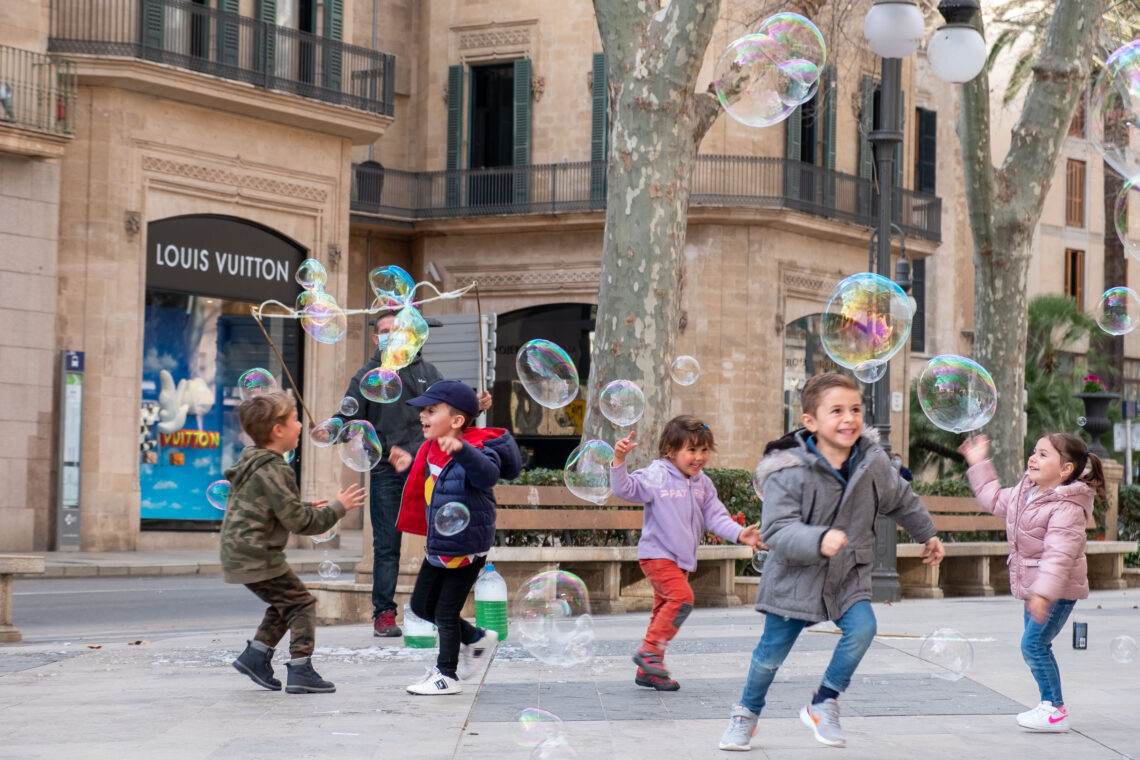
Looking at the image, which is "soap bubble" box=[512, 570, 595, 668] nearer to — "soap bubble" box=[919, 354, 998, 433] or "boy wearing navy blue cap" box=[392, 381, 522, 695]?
"boy wearing navy blue cap" box=[392, 381, 522, 695]

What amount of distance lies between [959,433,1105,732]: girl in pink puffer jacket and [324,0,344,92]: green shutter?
62.5 feet

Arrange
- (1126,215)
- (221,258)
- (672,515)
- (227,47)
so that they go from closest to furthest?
(672,515), (1126,215), (227,47), (221,258)

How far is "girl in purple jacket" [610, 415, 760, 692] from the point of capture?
24.4 feet

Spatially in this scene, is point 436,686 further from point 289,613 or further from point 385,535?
point 385,535

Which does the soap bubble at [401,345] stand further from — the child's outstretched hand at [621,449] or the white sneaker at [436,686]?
the white sneaker at [436,686]

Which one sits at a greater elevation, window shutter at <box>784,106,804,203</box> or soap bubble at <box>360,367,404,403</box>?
window shutter at <box>784,106,804,203</box>

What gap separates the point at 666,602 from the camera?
24.5 ft

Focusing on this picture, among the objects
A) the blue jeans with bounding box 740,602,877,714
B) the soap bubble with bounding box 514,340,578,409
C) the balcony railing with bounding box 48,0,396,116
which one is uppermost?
the balcony railing with bounding box 48,0,396,116

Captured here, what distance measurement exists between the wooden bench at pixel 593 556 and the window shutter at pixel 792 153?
16.1 meters

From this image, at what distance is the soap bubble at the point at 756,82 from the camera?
10.3 m

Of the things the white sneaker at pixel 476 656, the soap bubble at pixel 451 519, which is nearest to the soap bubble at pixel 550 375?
the white sneaker at pixel 476 656

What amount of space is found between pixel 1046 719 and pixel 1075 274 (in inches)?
1619

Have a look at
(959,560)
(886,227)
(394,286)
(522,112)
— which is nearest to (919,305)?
(522,112)

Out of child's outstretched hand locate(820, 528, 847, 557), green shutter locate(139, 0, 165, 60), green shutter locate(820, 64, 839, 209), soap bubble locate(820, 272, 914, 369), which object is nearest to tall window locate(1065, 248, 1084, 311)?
green shutter locate(820, 64, 839, 209)
